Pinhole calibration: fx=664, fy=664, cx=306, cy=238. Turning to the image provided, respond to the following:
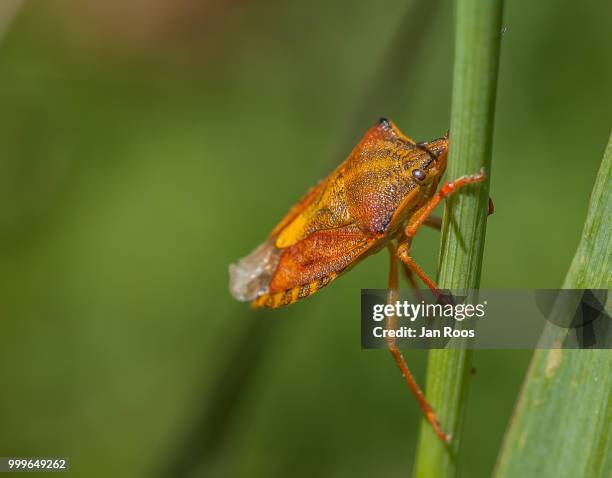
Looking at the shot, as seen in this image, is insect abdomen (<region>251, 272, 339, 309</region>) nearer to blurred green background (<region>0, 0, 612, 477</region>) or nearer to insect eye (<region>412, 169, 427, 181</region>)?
blurred green background (<region>0, 0, 612, 477</region>)

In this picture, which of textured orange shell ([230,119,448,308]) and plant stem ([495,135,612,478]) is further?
textured orange shell ([230,119,448,308])

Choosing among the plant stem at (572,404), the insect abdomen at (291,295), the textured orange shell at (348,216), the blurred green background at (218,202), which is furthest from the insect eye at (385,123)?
the plant stem at (572,404)

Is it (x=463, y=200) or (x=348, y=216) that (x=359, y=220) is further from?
(x=463, y=200)

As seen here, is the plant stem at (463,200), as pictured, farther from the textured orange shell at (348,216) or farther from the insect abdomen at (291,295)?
the insect abdomen at (291,295)

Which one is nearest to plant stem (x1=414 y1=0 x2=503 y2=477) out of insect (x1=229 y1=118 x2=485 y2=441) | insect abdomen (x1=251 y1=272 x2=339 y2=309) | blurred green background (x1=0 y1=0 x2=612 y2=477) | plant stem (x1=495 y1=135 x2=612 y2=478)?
plant stem (x1=495 y1=135 x2=612 y2=478)

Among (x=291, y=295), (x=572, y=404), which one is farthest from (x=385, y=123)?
(x=572, y=404)

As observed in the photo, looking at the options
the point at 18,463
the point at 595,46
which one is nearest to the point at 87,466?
the point at 18,463
